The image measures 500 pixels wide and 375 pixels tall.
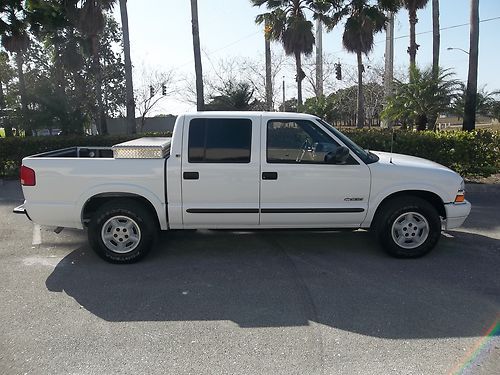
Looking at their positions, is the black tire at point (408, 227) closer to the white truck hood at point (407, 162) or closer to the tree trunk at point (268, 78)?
the white truck hood at point (407, 162)

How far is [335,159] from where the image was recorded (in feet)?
16.1

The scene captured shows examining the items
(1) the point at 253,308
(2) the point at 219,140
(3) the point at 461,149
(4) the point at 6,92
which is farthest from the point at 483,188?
(4) the point at 6,92

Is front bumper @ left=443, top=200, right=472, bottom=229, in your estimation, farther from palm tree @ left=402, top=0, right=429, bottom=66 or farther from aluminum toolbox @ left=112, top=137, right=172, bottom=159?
palm tree @ left=402, top=0, right=429, bottom=66

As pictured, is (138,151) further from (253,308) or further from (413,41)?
(413,41)

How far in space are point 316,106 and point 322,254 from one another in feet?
60.9

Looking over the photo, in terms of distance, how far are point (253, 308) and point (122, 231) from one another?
2.07 meters

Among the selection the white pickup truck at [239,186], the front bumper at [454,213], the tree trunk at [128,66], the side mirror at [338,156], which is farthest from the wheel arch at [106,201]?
the tree trunk at [128,66]

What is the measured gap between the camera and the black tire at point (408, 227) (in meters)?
5.03

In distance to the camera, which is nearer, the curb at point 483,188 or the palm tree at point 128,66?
the curb at point 483,188

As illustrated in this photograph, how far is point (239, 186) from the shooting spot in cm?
494

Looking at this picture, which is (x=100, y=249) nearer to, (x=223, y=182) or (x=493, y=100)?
(x=223, y=182)

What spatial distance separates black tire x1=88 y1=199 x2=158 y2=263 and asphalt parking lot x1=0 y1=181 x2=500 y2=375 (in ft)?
0.60

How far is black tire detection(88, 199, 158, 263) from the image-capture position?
4957 mm

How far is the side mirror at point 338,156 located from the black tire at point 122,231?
229 centimetres
